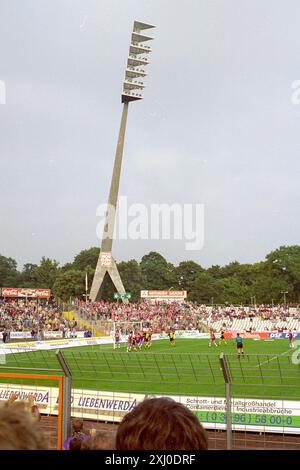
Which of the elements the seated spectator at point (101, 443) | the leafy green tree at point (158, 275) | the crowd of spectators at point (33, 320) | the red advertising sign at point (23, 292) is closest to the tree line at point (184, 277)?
the leafy green tree at point (158, 275)

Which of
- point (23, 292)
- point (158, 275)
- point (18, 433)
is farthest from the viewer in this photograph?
point (158, 275)

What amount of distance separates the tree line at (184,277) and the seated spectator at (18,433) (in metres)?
94.3

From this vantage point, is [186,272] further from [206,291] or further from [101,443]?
[101,443]

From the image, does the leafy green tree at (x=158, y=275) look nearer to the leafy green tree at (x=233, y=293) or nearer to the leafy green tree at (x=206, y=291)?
the leafy green tree at (x=206, y=291)

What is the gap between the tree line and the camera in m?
101

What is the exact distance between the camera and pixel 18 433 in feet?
4.96

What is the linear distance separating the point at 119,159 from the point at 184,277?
211 feet

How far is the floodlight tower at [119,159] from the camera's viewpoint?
77.6 metres

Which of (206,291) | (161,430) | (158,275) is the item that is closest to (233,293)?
(206,291)

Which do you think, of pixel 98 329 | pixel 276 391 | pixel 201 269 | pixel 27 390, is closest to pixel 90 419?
pixel 27 390

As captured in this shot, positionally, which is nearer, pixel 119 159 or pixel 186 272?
pixel 119 159

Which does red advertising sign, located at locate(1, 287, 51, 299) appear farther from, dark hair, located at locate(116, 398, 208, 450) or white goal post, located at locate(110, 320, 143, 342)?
dark hair, located at locate(116, 398, 208, 450)

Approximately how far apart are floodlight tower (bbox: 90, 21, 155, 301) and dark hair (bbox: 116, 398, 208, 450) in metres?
75.0
